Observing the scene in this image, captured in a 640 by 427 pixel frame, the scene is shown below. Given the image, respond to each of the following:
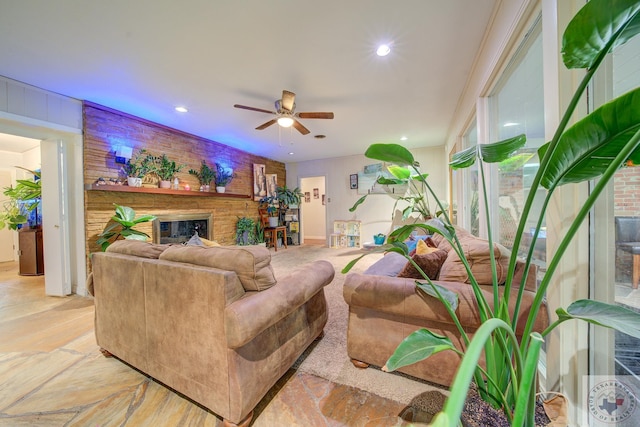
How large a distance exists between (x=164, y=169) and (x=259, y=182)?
2341 millimetres

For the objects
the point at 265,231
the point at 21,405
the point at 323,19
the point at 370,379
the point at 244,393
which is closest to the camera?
the point at 244,393

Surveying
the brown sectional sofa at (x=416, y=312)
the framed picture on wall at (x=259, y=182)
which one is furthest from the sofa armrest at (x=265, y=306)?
the framed picture on wall at (x=259, y=182)

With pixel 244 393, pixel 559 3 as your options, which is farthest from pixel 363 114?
pixel 244 393

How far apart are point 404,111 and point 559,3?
2.47 meters

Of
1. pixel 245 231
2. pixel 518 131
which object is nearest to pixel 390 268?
pixel 518 131

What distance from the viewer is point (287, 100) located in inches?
102

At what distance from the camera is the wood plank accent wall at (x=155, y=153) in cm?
303

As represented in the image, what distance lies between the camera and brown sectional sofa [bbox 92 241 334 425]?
112cm

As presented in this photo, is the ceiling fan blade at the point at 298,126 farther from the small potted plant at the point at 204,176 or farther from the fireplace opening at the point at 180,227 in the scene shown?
the fireplace opening at the point at 180,227

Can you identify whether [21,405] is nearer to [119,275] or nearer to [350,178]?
[119,275]

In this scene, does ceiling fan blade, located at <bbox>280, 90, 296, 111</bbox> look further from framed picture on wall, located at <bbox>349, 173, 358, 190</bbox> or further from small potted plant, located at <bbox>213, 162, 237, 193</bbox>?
framed picture on wall, located at <bbox>349, 173, 358, 190</bbox>

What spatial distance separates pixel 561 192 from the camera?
1021mm

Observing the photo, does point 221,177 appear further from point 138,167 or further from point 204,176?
point 138,167

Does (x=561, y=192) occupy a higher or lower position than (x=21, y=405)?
higher
